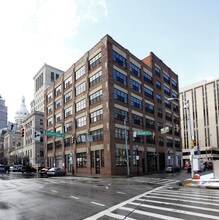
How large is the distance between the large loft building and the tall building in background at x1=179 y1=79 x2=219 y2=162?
201ft

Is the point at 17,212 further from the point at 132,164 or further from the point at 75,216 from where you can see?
the point at 132,164

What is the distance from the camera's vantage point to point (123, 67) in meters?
54.5

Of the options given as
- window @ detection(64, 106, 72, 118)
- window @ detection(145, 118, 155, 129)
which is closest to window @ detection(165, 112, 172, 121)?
window @ detection(145, 118, 155, 129)

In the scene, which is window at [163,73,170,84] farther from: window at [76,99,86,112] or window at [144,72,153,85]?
window at [76,99,86,112]

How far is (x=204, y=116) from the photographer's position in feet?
437

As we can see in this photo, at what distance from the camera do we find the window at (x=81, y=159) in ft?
180

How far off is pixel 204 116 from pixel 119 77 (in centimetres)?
9243

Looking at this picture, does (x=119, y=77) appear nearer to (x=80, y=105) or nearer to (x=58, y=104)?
(x=80, y=105)

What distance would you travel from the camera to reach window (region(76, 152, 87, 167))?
5477cm

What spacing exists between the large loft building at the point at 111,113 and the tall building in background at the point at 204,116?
61.2 meters

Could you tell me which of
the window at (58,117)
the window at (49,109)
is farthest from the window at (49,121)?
the window at (58,117)

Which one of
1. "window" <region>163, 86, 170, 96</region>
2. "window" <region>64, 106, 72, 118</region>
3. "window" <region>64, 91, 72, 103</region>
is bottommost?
"window" <region>64, 106, 72, 118</region>

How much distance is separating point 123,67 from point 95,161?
19159 mm

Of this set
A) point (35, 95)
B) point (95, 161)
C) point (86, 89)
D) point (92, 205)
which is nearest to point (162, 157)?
point (95, 161)
